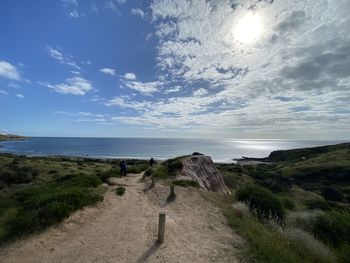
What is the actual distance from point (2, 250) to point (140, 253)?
4656 mm

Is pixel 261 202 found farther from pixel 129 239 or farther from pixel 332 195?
pixel 332 195

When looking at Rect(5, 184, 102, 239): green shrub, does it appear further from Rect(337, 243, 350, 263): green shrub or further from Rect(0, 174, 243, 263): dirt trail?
Rect(337, 243, 350, 263): green shrub

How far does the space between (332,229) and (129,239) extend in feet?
30.8

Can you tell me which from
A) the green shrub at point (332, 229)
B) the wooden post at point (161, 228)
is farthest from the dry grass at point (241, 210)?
the wooden post at point (161, 228)

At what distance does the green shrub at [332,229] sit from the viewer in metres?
10.9

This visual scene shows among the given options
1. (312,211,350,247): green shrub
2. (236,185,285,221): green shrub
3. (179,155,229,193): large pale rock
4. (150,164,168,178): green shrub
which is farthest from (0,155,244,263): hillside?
(179,155,229,193): large pale rock

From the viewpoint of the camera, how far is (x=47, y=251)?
8.07m

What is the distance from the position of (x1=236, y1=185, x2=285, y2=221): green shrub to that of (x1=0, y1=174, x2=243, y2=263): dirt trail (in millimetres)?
2604

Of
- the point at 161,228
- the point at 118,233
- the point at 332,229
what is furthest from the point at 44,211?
the point at 332,229

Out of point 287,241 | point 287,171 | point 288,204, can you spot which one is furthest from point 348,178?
point 287,241

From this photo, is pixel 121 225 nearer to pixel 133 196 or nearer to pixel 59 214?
pixel 59 214

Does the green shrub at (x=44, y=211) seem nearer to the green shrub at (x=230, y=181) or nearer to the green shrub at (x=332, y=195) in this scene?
the green shrub at (x=230, y=181)

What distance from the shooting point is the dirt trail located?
7.69 m

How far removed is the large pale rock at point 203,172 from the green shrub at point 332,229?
49.7ft
